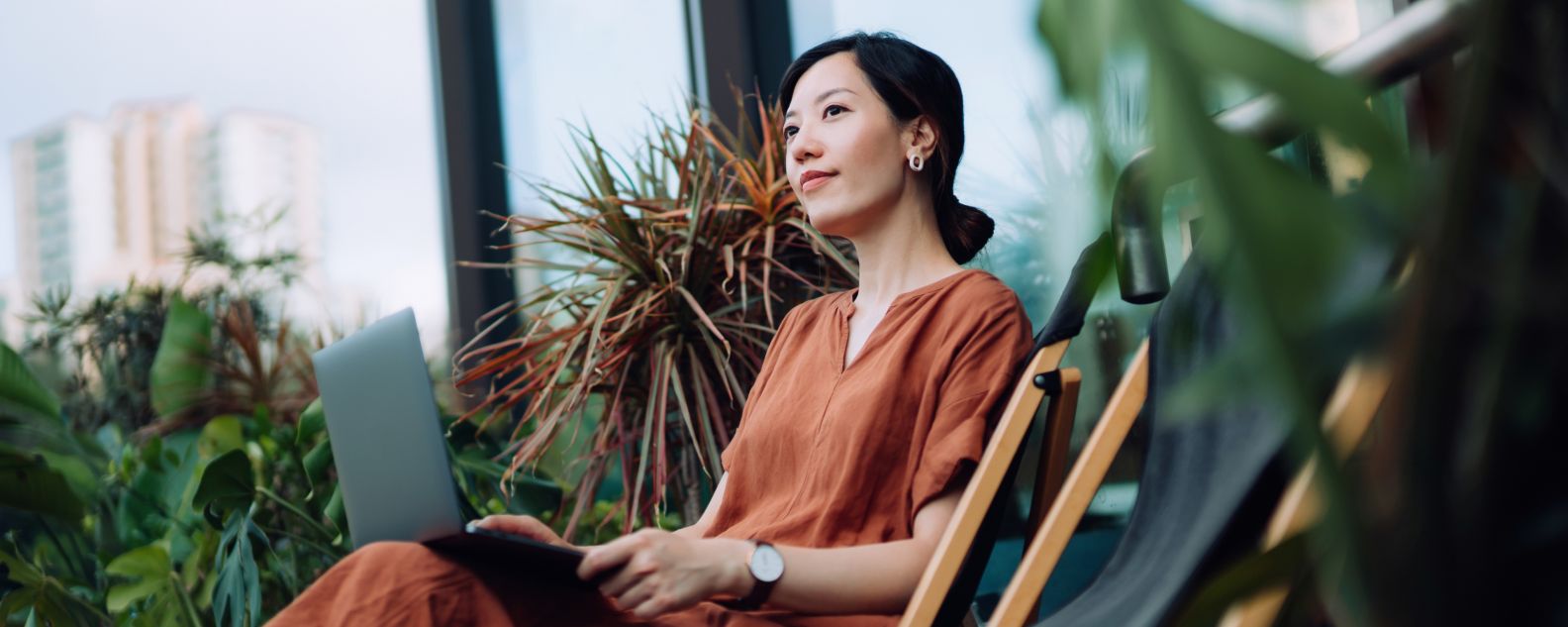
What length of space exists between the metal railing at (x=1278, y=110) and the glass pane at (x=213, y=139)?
366cm

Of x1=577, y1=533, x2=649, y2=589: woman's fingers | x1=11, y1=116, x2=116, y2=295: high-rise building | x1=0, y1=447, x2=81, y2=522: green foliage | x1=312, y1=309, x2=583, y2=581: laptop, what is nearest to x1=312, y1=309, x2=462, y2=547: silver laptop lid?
x1=312, y1=309, x2=583, y2=581: laptop

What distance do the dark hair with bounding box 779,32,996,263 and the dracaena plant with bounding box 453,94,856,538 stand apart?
518 mm

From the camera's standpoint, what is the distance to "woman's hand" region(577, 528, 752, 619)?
1.20 meters

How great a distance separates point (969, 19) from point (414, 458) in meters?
1.92

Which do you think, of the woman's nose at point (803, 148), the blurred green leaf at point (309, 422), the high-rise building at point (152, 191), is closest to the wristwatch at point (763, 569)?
the woman's nose at point (803, 148)

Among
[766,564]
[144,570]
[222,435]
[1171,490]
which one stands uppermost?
[1171,490]

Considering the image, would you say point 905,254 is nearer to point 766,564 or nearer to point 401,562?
point 766,564

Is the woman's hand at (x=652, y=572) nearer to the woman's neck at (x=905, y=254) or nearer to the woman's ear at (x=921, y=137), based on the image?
the woman's neck at (x=905, y=254)

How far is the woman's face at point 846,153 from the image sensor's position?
5.55 feet

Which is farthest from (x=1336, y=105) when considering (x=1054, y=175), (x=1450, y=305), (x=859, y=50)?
(x=1054, y=175)

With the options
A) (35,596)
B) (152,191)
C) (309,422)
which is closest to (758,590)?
(309,422)

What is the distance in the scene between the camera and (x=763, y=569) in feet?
4.20

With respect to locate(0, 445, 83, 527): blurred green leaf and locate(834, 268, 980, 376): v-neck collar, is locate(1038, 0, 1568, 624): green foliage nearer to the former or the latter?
locate(834, 268, 980, 376): v-neck collar

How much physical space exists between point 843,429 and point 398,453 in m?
0.57
